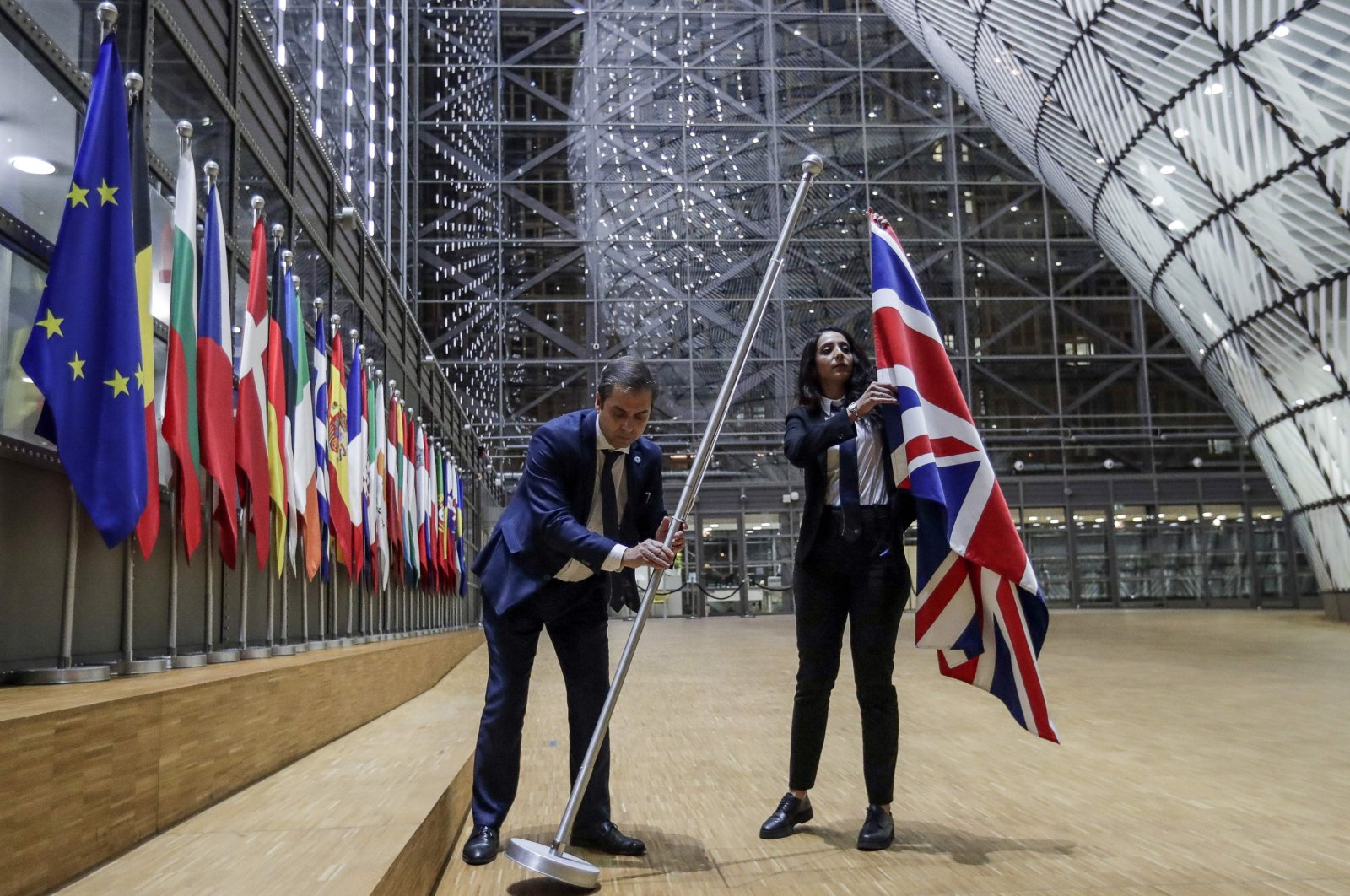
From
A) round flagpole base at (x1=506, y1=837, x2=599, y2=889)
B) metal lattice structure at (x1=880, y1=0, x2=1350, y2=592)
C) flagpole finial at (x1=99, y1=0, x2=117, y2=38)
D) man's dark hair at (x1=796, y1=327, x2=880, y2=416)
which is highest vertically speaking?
metal lattice structure at (x1=880, y1=0, x2=1350, y2=592)

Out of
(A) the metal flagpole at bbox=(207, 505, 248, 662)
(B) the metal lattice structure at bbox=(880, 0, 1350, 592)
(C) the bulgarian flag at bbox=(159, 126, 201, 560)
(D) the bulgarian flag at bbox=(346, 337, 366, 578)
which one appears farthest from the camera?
(B) the metal lattice structure at bbox=(880, 0, 1350, 592)

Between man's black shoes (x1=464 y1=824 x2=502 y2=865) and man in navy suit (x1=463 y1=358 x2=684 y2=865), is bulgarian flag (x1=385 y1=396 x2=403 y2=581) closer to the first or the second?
man in navy suit (x1=463 y1=358 x2=684 y2=865)

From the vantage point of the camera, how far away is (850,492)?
3.42m

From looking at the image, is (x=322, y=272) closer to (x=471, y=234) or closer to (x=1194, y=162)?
(x=1194, y=162)

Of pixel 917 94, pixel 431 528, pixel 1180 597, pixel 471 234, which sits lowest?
pixel 1180 597

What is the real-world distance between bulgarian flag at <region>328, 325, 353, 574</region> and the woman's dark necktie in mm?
4525

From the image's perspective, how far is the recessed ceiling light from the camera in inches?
141

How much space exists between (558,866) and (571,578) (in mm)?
797

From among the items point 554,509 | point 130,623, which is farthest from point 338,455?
point 554,509

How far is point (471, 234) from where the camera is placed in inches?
1118

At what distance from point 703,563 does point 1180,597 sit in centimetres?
1193

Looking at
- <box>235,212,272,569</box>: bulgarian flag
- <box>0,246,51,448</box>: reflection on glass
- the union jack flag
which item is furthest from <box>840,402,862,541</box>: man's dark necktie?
<box>235,212,272,569</box>: bulgarian flag

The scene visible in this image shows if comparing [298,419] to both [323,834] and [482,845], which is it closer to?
[482,845]

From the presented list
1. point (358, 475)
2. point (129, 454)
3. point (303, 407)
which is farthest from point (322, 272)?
point (129, 454)
